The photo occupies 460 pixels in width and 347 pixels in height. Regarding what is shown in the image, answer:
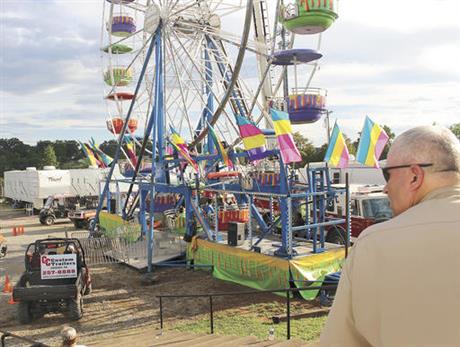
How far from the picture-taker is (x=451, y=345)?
1.28 m

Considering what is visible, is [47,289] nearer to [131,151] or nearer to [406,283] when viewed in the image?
[406,283]

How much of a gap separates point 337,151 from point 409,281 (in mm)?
10534

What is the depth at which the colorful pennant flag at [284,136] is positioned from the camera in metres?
11.4

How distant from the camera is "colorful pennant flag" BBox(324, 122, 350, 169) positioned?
38.0 ft

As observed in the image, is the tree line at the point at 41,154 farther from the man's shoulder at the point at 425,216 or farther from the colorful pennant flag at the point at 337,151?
the man's shoulder at the point at 425,216

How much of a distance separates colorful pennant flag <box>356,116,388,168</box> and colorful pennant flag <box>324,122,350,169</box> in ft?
1.44

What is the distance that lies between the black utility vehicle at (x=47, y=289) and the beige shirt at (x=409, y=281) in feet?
31.3

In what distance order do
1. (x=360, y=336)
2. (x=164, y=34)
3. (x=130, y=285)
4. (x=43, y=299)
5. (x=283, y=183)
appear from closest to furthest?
1. (x=360, y=336)
2. (x=43, y=299)
3. (x=283, y=183)
4. (x=130, y=285)
5. (x=164, y=34)

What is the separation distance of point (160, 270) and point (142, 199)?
377 cm

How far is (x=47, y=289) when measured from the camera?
983cm

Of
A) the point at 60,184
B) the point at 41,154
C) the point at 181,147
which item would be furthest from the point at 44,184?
the point at 41,154

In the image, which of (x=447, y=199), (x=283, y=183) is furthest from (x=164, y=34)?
(x=447, y=199)

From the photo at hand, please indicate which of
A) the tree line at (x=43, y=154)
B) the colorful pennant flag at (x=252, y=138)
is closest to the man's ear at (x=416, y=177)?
the colorful pennant flag at (x=252, y=138)

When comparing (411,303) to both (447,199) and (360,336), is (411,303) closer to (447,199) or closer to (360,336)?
(360,336)
